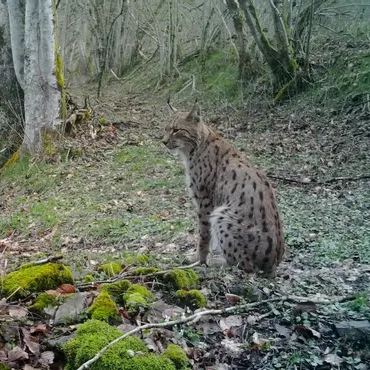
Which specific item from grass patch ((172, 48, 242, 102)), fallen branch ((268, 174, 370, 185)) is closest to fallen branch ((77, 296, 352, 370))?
fallen branch ((268, 174, 370, 185))

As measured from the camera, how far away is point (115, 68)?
75.0 feet

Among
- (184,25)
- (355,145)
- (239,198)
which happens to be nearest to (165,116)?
(355,145)

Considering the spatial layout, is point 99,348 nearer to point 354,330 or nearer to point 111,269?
point 111,269

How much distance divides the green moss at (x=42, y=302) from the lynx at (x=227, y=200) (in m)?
2.40

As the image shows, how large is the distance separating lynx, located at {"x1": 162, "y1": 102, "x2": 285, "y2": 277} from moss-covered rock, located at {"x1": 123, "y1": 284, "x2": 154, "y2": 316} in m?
1.72

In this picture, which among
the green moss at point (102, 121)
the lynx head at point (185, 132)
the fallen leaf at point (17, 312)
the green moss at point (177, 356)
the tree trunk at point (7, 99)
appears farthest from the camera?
the green moss at point (102, 121)

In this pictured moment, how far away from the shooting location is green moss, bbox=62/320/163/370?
9.71 ft

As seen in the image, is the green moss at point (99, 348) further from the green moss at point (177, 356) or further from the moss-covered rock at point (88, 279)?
the moss-covered rock at point (88, 279)

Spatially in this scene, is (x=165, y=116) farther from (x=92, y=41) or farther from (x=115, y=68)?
(x=92, y=41)

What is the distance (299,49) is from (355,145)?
4243mm

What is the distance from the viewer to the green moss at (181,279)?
432 centimetres

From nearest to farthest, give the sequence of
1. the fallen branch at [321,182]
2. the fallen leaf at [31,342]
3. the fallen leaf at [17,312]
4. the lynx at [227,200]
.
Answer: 1. the fallen leaf at [31,342]
2. the fallen leaf at [17,312]
3. the lynx at [227,200]
4. the fallen branch at [321,182]

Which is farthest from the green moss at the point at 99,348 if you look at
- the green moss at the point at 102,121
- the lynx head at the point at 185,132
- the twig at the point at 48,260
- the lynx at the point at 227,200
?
the green moss at the point at 102,121

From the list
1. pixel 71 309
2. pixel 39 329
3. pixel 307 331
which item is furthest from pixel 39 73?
pixel 307 331
